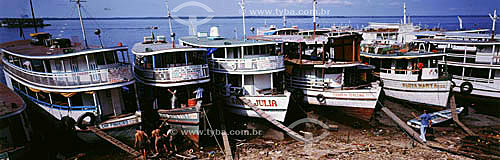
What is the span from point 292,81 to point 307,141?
21.2ft

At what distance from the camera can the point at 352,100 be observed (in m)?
17.3

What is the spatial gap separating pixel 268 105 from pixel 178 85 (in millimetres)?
5300

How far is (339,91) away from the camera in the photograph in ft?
57.7

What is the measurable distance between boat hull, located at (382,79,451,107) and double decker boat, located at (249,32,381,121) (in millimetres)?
2488

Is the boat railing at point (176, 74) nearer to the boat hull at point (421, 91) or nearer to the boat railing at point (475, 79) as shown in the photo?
the boat hull at point (421, 91)

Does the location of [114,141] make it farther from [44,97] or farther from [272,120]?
[272,120]

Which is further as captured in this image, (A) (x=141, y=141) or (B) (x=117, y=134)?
(B) (x=117, y=134)

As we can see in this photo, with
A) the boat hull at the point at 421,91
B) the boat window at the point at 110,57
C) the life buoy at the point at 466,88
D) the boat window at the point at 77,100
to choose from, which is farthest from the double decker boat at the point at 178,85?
the life buoy at the point at 466,88

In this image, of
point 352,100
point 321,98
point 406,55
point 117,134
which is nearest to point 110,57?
point 117,134

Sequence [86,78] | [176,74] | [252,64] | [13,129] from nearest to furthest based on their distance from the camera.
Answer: [13,129]
[86,78]
[176,74]
[252,64]

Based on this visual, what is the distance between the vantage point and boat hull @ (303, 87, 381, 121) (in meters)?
16.7

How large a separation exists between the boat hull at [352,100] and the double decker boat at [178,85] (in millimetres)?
7697

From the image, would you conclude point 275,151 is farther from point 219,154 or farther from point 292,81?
point 292,81

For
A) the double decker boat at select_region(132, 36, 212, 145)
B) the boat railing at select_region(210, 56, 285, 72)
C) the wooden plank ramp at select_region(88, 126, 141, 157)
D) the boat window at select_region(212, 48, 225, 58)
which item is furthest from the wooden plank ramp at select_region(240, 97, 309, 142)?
the wooden plank ramp at select_region(88, 126, 141, 157)
